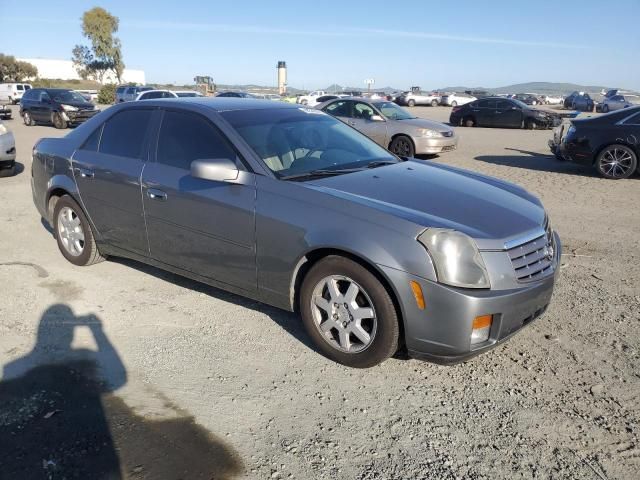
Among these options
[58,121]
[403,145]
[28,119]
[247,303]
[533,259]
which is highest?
[533,259]

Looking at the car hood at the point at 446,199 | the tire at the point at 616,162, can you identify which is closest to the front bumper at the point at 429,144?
the tire at the point at 616,162

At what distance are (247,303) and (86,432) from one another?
186 centimetres

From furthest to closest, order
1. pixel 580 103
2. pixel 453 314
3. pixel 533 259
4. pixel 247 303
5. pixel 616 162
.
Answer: pixel 580 103, pixel 616 162, pixel 247 303, pixel 533 259, pixel 453 314

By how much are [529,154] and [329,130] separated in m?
11.3

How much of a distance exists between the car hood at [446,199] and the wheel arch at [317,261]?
13.3 inches

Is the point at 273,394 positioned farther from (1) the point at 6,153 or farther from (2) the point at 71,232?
(1) the point at 6,153

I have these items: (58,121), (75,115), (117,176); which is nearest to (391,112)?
(117,176)

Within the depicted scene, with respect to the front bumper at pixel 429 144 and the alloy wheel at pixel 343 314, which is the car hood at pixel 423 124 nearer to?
the front bumper at pixel 429 144

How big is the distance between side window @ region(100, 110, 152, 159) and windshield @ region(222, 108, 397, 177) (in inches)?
35.0

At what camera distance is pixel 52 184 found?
5301 mm

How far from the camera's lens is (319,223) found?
3.37 m

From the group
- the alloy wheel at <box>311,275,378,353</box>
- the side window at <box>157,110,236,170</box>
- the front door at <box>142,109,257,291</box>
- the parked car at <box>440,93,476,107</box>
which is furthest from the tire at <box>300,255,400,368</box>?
the parked car at <box>440,93,476,107</box>

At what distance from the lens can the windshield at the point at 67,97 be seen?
880 inches

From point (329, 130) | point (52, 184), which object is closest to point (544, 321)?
point (329, 130)
